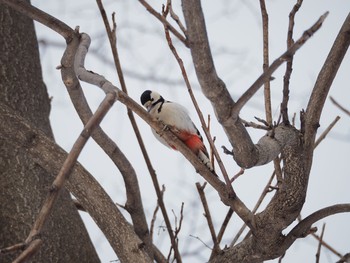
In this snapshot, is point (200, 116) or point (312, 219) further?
point (312, 219)

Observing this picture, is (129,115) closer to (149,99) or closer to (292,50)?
(149,99)

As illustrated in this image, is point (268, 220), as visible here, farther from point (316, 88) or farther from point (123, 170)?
point (123, 170)

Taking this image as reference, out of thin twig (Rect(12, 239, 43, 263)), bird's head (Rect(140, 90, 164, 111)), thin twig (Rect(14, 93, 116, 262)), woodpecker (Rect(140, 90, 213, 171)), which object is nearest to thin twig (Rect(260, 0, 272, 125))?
thin twig (Rect(14, 93, 116, 262))

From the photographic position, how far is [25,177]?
231 cm

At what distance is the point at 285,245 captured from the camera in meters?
1.78

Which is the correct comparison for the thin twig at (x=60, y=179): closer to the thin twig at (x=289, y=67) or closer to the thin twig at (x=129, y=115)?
the thin twig at (x=289, y=67)

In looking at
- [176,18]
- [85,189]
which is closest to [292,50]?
[176,18]

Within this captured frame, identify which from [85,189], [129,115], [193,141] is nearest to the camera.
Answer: [85,189]

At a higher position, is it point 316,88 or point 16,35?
point 16,35

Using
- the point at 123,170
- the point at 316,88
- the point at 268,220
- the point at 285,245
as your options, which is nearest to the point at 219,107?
the point at 316,88

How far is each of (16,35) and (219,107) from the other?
5.03ft

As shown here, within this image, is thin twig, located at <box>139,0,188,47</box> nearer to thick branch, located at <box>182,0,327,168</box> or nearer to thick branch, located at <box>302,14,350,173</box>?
thick branch, located at <box>182,0,327,168</box>

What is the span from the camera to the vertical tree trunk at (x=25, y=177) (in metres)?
2.24

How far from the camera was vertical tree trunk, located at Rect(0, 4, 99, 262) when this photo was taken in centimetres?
224
